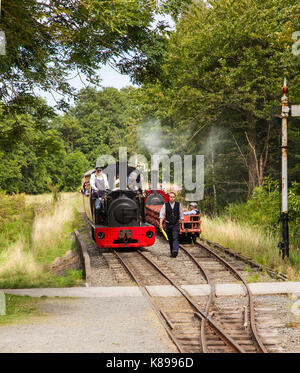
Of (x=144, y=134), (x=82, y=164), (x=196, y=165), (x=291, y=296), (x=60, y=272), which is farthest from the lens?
(x=82, y=164)

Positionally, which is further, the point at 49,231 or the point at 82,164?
A: the point at 82,164

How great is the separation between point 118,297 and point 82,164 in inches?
1592

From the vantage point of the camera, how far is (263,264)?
40.5ft

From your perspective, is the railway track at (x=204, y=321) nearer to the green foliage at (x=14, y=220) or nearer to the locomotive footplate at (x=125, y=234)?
the locomotive footplate at (x=125, y=234)

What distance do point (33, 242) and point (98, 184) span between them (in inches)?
169

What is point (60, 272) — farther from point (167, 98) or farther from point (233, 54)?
point (233, 54)

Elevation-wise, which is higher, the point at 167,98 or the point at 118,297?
the point at 167,98

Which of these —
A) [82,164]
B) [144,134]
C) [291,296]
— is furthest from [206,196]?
[82,164]

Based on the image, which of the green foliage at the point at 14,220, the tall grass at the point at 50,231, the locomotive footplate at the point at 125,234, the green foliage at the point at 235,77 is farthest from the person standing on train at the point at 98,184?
the green foliage at the point at 235,77

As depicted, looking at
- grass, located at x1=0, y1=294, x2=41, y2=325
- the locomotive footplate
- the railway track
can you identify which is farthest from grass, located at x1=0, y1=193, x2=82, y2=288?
the railway track

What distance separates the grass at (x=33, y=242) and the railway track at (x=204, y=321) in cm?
255

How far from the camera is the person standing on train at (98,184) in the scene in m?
14.8

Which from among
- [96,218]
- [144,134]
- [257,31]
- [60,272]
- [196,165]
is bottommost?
[60,272]

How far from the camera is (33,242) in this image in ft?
57.4
